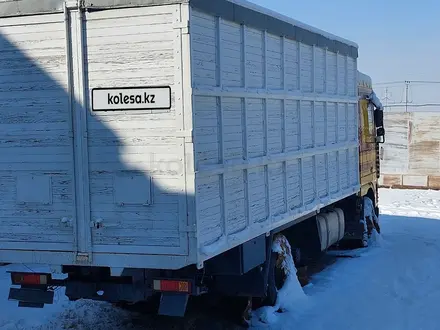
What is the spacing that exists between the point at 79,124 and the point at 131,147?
0.56 m

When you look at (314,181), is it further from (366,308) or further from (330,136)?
(366,308)

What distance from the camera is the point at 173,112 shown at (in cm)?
541

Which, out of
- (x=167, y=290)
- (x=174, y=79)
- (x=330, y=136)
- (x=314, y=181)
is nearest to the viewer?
(x=174, y=79)

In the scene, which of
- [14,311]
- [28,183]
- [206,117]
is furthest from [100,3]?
[14,311]

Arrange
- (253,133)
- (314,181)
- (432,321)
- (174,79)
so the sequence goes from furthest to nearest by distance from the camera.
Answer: (314,181), (432,321), (253,133), (174,79)

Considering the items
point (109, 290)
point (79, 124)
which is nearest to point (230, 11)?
point (79, 124)

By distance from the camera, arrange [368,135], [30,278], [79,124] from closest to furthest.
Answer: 1. [79,124]
2. [30,278]
3. [368,135]

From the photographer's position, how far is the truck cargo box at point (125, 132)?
542 centimetres

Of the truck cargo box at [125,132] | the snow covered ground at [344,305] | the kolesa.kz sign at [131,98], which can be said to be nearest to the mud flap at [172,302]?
the truck cargo box at [125,132]

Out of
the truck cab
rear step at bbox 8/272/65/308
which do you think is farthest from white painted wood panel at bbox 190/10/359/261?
the truck cab

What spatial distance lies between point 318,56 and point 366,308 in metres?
3.51

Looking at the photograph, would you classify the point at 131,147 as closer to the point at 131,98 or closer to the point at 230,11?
the point at 131,98

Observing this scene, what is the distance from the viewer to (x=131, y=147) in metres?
5.55

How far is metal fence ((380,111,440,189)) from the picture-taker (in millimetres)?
23734
